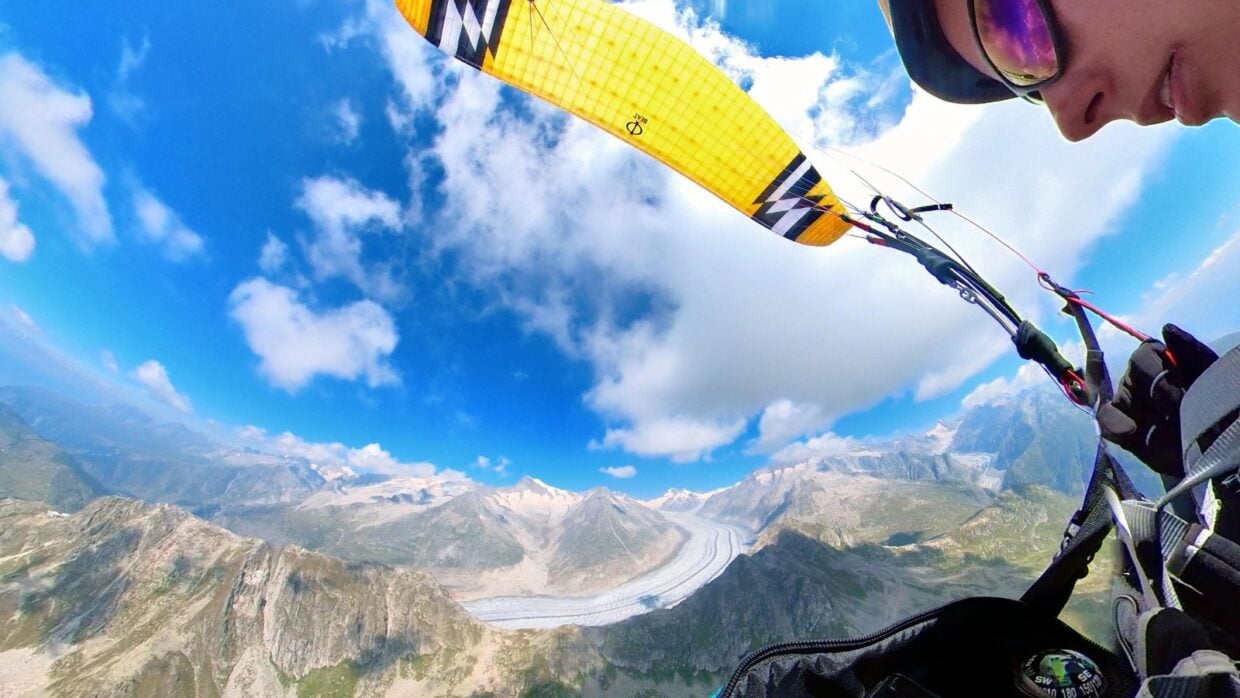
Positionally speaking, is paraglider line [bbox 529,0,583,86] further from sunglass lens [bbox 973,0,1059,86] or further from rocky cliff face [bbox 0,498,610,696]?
rocky cliff face [bbox 0,498,610,696]

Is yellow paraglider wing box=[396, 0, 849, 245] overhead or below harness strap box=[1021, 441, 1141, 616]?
overhead

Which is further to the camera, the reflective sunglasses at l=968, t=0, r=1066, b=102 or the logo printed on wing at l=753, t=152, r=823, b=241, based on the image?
the logo printed on wing at l=753, t=152, r=823, b=241

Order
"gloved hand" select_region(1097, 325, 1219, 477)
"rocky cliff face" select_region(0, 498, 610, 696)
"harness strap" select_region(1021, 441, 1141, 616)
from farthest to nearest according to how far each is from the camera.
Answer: "rocky cliff face" select_region(0, 498, 610, 696) < "gloved hand" select_region(1097, 325, 1219, 477) < "harness strap" select_region(1021, 441, 1141, 616)

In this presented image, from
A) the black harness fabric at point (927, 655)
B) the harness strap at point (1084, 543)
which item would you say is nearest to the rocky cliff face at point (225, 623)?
the black harness fabric at point (927, 655)

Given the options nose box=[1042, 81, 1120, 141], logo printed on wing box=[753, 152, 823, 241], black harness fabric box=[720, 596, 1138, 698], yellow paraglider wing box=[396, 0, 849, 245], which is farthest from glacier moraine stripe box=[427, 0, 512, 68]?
black harness fabric box=[720, 596, 1138, 698]

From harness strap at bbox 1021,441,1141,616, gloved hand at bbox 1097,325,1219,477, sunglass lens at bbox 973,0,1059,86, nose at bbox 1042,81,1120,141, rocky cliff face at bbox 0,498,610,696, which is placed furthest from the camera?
rocky cliff face at bbox 0,498,610,696

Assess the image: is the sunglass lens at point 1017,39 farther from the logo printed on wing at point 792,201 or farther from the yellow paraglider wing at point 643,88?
the logo printed on wing at point 792,201

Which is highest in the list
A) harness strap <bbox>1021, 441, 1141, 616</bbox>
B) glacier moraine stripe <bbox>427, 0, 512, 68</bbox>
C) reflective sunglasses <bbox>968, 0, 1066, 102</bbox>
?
glacier moraine stripe <bbox>427, 0, 512, 68</bbox>

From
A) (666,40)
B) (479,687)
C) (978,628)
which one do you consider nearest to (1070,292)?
(978,628)
